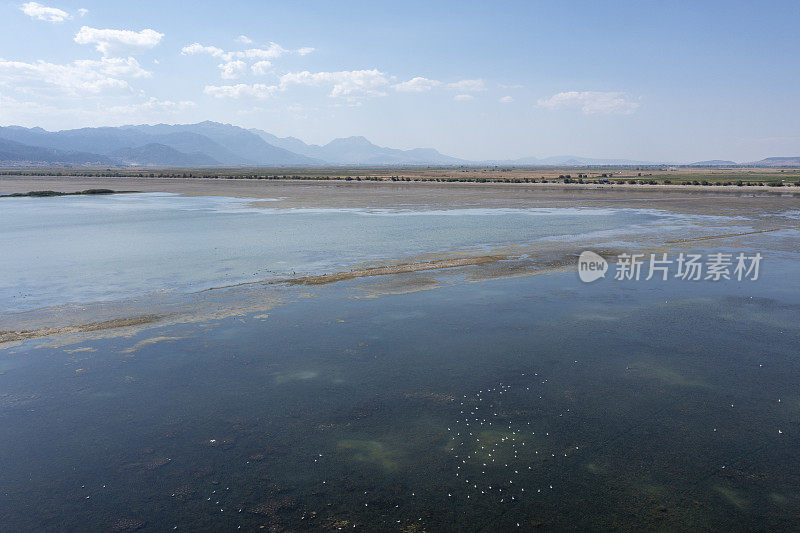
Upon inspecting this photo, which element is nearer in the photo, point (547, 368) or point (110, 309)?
point (547, 368)

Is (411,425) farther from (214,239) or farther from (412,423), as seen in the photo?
(214,239)

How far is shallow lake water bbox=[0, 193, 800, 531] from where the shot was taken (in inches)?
314

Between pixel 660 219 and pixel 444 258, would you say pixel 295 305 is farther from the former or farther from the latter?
pixel 660 219

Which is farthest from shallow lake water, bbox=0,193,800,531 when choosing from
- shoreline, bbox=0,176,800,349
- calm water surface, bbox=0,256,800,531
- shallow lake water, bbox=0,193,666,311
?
shallow lake water, bbox=0,193,666,311

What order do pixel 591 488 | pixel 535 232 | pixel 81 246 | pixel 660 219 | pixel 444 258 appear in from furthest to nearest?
pixel 660 219 < pixel 535 232 < pixel 81 246 < pixel 444 258 < pixel 591 488

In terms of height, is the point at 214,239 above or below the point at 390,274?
above

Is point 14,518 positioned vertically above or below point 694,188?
below

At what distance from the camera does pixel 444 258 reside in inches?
1079

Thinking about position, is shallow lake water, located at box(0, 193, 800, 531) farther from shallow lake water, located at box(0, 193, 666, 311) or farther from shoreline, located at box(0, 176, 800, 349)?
shallow lake water, located at box(0, 193, 666, 311)

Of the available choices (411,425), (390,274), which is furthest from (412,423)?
(390,274)

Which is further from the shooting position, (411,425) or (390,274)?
(390,274)

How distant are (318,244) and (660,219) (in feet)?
105

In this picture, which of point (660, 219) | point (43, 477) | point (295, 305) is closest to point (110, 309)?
point (295, 305)

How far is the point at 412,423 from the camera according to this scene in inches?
411
